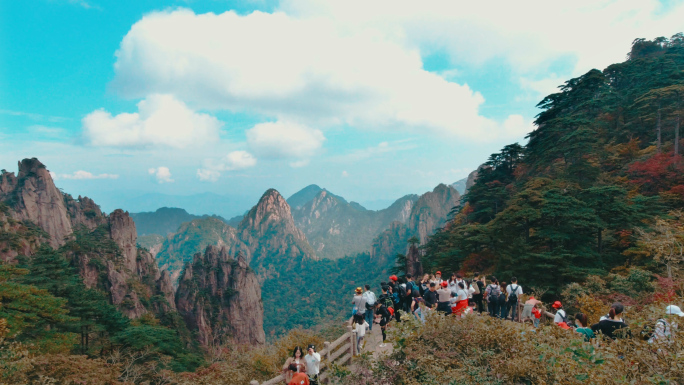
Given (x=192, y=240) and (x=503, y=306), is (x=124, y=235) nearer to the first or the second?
(x=503, y=306)

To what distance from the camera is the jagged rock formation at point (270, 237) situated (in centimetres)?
15381

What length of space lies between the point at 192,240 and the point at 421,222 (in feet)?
346

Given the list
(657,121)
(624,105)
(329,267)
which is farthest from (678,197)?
(329,267)

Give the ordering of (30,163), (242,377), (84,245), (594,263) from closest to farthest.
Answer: (242,377) → (594,263) → (84,245) → (30,163)

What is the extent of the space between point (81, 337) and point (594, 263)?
102 ft

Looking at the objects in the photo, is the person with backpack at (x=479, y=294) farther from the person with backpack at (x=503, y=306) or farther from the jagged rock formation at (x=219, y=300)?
the jagged rock formation at (x=219, y=300)

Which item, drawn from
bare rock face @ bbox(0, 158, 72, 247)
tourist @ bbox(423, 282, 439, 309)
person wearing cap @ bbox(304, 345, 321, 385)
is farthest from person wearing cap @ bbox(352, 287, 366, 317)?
bare rock face @ bbox(0, 158, 72, 247)

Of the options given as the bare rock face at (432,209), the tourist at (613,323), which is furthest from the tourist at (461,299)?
the bare rock face at (432,209)

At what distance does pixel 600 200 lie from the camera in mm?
17500

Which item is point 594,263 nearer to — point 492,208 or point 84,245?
point 492,208

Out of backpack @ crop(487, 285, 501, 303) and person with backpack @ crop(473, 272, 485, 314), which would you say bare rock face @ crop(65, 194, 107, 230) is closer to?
person with backpack @ crop(473, 272, 485, 314)

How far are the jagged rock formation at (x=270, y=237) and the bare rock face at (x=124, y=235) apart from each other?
101m

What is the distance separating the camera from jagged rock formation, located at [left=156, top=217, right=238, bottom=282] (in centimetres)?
14412

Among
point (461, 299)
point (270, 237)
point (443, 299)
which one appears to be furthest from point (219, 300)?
point (270, 237)
